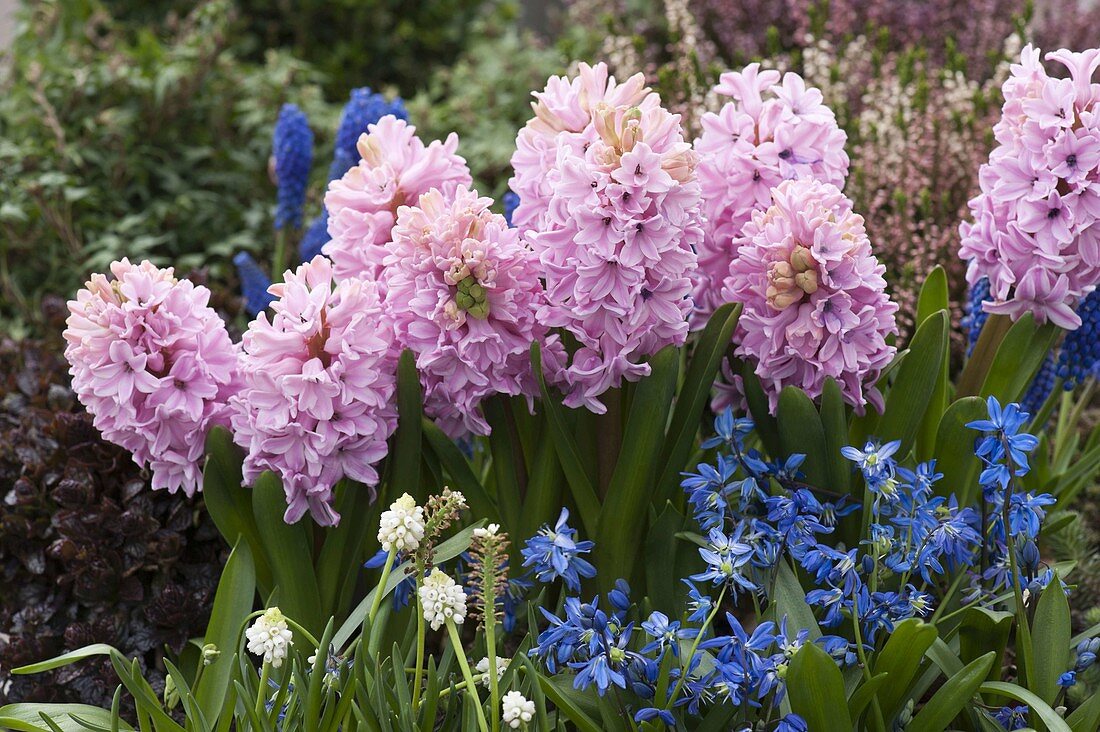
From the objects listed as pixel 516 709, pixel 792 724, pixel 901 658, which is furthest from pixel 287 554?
pixel 901 658

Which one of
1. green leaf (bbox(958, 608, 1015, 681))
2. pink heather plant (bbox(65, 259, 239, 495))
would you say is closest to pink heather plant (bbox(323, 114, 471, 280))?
pink heather plant (bbox(65, 259, 239, 495))

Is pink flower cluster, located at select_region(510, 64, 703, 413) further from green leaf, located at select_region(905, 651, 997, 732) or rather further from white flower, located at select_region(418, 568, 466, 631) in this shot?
green leaf, located at select_region(905, 651, 997, 732)

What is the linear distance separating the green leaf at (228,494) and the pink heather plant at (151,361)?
3 cm

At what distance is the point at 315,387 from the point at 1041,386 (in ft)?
4.37

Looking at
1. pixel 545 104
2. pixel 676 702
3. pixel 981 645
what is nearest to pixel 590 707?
pixel 676 702

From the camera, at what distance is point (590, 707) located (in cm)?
150

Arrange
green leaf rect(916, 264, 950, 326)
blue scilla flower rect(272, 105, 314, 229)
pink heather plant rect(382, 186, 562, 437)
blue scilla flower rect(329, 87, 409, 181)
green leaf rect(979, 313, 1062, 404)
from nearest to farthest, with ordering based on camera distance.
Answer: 1. pink heather plant rect(382, 186, 562, 437)
2. green leaf rect(979, 313, 1062, 404)
3. green leaf rect(916, 264, 950, 326)
4. blue scilla flower rect(329, 87, 409, 181)
5. blue scilla flower rect(272, 105, 314, 229)

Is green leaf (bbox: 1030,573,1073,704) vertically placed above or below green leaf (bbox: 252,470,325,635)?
below

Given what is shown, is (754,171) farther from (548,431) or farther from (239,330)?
(239,330)

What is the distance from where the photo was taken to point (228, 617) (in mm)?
1631

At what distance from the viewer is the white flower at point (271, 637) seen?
4.14ft

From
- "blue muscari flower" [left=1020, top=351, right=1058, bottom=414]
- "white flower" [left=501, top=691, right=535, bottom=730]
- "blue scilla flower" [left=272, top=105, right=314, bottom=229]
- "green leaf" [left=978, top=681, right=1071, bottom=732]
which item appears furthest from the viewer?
"blue scilla flower" [left=272, top=105, right=314, bottom=229]

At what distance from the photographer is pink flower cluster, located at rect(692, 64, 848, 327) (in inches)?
64.8

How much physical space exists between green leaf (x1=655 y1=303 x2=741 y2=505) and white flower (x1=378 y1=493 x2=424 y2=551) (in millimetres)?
544
